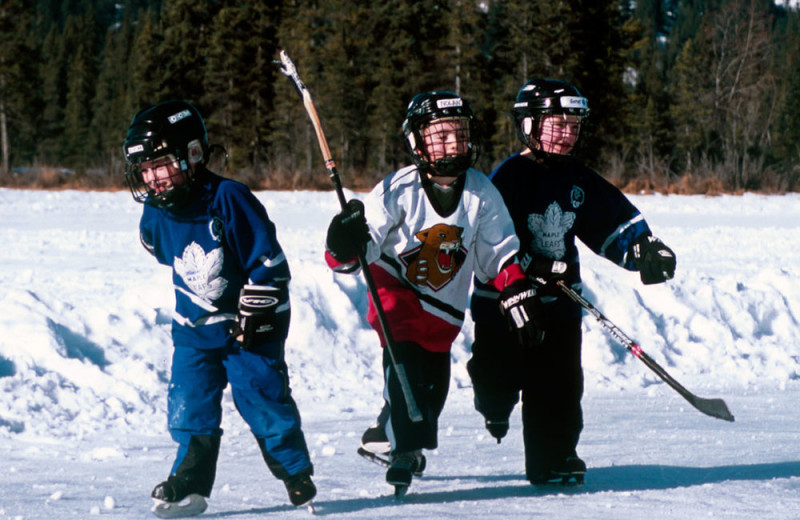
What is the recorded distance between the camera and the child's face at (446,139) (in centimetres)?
379

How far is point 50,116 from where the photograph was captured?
10494 centimetres

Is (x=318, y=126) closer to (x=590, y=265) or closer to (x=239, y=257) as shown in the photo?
(x=239, y=257)

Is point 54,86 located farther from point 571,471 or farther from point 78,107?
point 571,471

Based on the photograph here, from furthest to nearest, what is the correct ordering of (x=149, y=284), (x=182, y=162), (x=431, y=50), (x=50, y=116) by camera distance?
(x=50, y=116) < (x=431, y=50) < (x=149, y=284) < (x=182, y=162)

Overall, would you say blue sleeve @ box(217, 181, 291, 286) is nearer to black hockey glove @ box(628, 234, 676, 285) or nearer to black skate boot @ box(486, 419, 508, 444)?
black skate boot @ box(486, 419, 508, 444)

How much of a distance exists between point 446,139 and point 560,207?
74 cm

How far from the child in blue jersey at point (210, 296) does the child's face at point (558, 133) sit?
4.59 ft

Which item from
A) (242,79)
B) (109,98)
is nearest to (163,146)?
(242,79)

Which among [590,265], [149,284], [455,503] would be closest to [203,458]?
[455,503]

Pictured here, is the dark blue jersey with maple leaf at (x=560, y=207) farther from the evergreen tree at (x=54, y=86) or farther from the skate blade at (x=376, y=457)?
the evergreen tree at (x=54, y=86)

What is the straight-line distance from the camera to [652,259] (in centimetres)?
422

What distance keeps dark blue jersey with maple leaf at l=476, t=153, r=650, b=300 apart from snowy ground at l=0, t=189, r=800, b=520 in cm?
102

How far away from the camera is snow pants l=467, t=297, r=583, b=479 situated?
414 centimetres

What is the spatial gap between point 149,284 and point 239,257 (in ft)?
11.9
